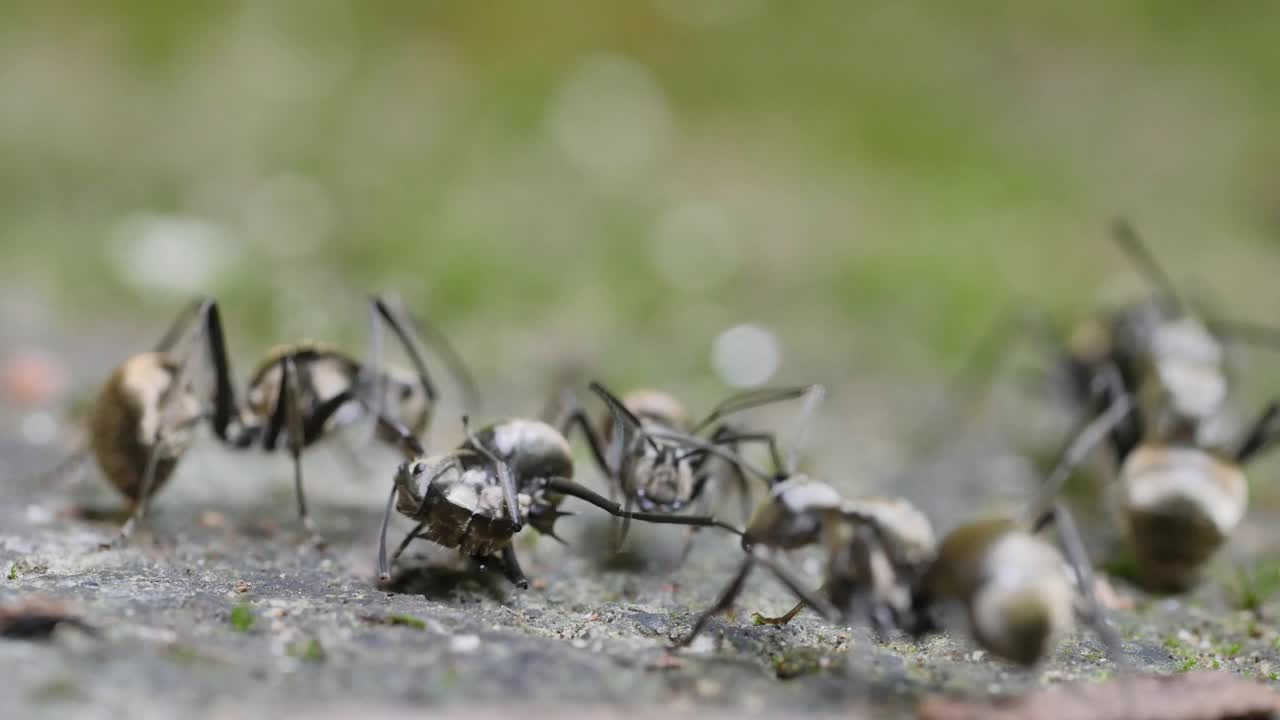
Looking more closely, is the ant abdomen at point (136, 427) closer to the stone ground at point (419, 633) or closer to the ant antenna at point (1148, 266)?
the stone ground at point (419, 633)

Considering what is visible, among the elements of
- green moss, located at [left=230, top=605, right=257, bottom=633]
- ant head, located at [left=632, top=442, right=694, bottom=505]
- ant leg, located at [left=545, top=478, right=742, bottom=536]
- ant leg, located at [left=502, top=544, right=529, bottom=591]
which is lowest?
green moss, located at [left=230, top=605, right=257, bottom=633]

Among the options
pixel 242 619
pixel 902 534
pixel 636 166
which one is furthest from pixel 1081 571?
pixel 636 166

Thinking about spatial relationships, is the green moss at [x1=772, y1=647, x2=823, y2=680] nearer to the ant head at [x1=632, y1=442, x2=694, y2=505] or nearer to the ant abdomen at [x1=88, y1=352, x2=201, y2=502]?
the ant head at [x1=632, y1=442, x2=694, y2=505]

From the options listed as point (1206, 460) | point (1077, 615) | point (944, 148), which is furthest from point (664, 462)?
point (944, 148)

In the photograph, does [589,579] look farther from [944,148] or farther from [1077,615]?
[944,148]

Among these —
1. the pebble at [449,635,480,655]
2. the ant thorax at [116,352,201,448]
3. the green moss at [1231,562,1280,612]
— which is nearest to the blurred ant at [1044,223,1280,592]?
the green moss at [1231,562,1280,612]
